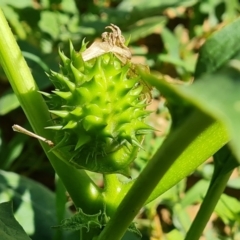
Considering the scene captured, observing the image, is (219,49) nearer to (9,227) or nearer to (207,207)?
(207,207)

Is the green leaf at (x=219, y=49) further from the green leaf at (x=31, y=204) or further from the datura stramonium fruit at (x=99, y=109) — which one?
the green leaf at (x=31, y=204)

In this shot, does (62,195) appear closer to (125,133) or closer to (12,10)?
(125,133)

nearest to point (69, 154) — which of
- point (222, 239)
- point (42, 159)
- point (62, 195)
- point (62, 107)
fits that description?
point (62, 107)

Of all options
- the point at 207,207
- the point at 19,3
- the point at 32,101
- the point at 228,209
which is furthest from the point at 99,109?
the point at 19,3

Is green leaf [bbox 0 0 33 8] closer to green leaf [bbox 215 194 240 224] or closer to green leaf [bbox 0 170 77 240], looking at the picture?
green leaf [bbox 0 170 77 240]

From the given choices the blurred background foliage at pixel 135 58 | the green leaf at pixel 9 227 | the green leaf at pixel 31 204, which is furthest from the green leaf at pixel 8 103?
the green leaf at pixel 9 227
